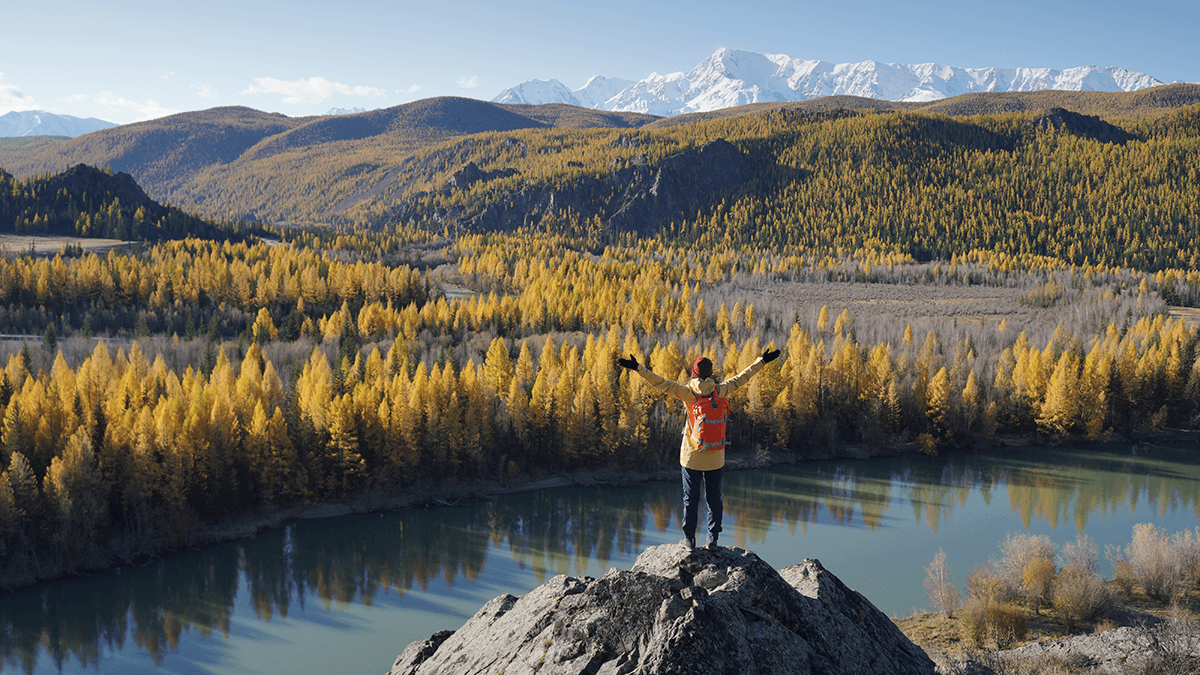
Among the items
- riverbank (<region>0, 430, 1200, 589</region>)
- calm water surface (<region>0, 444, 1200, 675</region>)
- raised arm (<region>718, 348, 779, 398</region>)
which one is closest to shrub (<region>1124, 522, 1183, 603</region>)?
calm water surface (<region>0, 444, 1200, 675</region>)

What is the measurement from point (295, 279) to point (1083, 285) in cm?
15778

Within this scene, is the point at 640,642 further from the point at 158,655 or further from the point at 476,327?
the point at 476,327

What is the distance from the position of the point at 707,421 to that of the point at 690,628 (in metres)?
3.46

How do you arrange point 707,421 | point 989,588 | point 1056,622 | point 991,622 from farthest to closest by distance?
1. point 989,588
2. point 1056,622
3. point 991,622
4. point 707,421

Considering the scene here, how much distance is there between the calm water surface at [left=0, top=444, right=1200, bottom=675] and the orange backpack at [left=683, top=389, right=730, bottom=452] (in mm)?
27712

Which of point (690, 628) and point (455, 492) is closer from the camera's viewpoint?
point (690, 628)

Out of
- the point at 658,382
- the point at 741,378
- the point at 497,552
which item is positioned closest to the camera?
the point at 658,382

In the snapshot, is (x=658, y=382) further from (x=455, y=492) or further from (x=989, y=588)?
(x=455, y=492)

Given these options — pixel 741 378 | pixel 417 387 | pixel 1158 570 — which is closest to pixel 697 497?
pixel 741 378

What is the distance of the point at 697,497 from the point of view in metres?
13.1

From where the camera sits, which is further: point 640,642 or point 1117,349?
point 1117,349

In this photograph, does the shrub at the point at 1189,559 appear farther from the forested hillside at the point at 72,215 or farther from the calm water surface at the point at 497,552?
the forested hillside at the point at 72,215

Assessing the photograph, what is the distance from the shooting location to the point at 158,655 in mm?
36250

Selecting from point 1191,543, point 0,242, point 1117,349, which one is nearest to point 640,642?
point 1191,543
